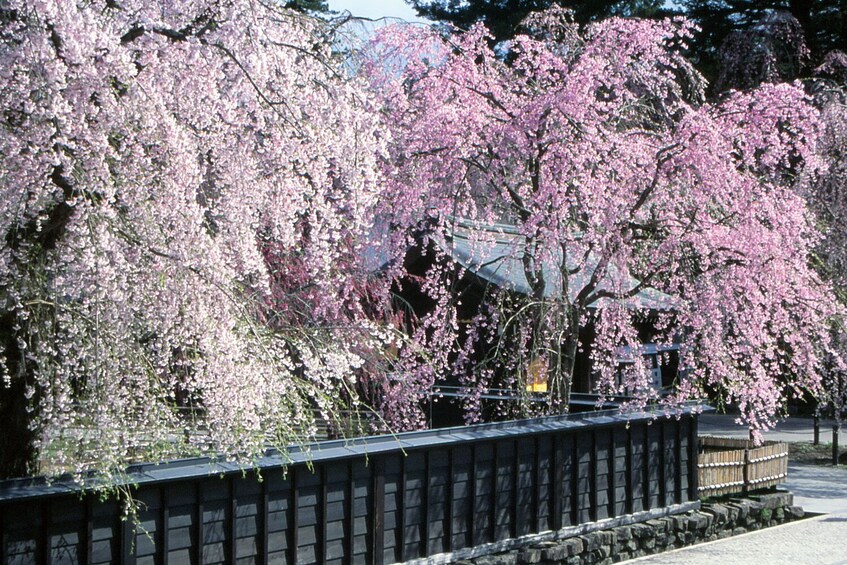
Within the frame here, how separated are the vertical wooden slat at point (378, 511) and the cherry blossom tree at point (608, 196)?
8.61 feet

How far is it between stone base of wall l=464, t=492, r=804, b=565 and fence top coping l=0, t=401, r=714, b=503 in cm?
A: 114

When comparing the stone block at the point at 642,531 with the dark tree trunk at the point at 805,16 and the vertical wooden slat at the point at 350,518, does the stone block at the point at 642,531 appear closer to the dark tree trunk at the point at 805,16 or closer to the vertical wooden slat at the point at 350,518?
the vertical wooden slat at the point at 350,518

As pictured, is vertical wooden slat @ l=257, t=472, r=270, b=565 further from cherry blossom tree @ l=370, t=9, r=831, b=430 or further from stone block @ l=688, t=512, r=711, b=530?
stone block @ l=688, t=512, r=711, b=530

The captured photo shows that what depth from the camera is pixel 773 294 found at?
35.8 feet

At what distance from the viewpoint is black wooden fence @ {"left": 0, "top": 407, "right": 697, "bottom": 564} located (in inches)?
239

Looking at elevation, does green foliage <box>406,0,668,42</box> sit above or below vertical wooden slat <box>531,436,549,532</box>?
above

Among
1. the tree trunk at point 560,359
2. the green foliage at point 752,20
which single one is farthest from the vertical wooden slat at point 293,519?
the green foliage at point 752,20

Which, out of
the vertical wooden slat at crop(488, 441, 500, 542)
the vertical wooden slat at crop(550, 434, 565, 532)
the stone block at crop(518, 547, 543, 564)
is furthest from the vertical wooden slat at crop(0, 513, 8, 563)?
the vertical wooden slat at crop(550, 434, 565, 532)

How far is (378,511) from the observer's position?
801cm

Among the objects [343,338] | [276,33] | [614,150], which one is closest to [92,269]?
[276,33]

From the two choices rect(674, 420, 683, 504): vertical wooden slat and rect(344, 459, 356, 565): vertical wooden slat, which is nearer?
rect(344, 459, 356, 565): vertical wooden slat

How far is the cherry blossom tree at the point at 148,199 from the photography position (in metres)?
5.17

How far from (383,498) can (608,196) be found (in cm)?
426

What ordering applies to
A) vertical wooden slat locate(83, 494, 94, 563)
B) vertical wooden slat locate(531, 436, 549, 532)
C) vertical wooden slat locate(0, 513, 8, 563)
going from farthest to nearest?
vertical wooden slat locate(531, 436, 549, 532), vertical wooden slat locate(83, 494, 94, 563), vertical wooden slat locate(0, 513, 8, 563)
